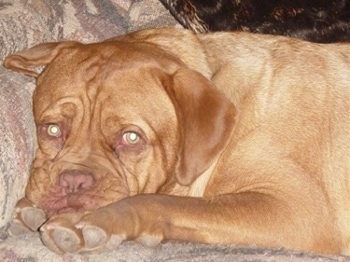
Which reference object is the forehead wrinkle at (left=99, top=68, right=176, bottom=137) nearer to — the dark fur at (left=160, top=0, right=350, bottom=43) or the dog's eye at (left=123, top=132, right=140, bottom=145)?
the dog's eye at (left=123, top=132, right=140, bottom=145)

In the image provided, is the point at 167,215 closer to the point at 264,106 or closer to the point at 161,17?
the point at 264,106

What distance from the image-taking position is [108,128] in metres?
3.25

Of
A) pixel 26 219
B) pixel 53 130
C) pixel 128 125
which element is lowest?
pixel 26 219

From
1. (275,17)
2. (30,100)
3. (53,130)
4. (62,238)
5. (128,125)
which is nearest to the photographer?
(62,238)

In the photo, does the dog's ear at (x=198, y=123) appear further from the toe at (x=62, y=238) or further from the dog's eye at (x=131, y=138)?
the toe at (x=62, y=238)

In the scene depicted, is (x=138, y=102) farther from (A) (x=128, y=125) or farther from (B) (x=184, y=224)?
(B) (x=184, y=224)

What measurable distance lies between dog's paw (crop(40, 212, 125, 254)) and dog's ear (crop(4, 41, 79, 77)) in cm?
97

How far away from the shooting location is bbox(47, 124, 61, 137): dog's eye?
3.37 metres

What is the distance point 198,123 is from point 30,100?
745mm

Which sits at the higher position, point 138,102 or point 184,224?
point 138,102

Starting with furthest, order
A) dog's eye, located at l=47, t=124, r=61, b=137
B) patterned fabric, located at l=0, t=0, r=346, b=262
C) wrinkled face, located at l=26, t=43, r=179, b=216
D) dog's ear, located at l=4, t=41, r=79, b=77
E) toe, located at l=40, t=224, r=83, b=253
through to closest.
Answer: dog's ear, located at l=4, t=41, r=79, b=77, dog's eye, located at l=47, t=124, r=61, b=137, wrinkled face, located at l=26, t=43, r=179, b=216, patterned fabric, located at l=0, t=0, r=346, b=262, toe, located at l=40, t=224, r=83, b=253

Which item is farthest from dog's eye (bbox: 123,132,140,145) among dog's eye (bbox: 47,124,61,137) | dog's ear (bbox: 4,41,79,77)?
dog's ear (bbox: 4,41,79,77)

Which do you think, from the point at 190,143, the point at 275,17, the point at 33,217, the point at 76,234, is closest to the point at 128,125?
the point at 190,143

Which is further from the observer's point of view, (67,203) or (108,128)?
(108,128)
